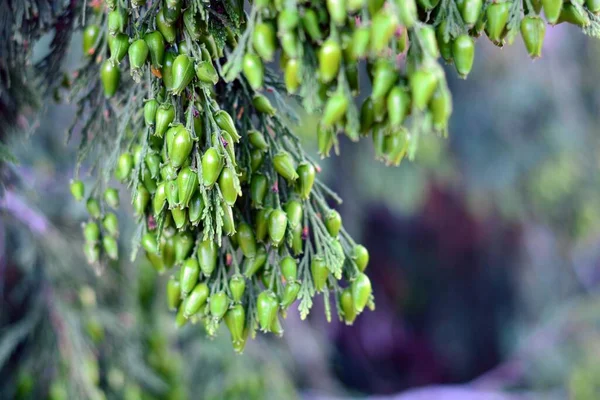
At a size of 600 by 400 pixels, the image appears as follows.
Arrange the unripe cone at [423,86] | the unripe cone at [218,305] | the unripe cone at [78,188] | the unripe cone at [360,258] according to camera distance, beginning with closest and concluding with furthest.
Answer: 1. the unripe cone at [423,86]
2. the unripe cone at [218,305]
3. the unripe cone at [360,258]
4. the unripe cone at [78,188]

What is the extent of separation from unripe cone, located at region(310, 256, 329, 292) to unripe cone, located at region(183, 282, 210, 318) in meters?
0.23

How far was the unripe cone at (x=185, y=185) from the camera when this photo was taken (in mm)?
1071

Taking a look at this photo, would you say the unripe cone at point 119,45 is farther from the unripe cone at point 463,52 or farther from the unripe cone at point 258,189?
the unripe cone at point 463,52

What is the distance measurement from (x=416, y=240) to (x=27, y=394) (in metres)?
5.15

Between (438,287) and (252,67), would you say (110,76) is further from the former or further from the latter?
(438,287)

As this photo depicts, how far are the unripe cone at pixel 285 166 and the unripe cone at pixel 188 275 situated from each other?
0.26 meters

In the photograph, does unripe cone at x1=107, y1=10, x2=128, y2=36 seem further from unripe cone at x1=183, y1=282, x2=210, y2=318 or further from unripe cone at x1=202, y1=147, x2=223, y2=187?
unripe cone at x1=183, y1=282, x2=210, y2=318

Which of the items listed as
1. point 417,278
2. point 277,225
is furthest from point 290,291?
point 417,278

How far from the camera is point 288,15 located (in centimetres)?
89

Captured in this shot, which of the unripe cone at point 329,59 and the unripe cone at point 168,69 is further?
the unripe cone at point 168,69

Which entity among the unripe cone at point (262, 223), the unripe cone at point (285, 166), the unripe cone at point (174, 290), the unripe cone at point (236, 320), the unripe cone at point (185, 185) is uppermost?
the unripe cone at point (185, 185)

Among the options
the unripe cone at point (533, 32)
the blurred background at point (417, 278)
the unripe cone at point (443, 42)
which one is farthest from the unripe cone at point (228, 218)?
the blurred background at point (417, 278)

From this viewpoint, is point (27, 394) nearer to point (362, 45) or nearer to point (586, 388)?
point (362, 45)

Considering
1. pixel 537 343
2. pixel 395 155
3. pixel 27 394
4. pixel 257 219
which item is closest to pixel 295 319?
pixel 27 394
